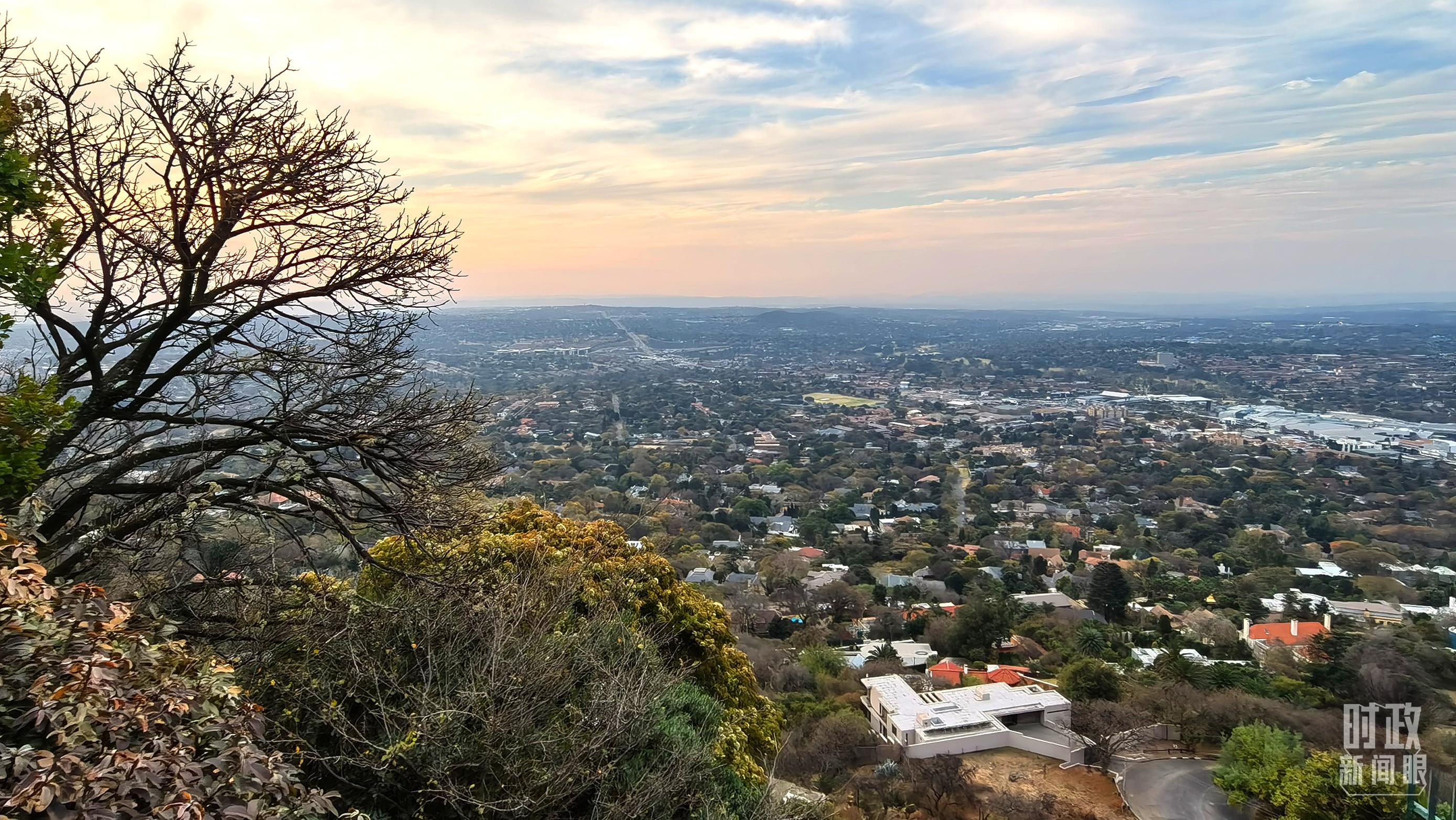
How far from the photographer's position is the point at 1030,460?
35.6m

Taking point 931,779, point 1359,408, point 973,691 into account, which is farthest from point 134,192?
point 1359,408

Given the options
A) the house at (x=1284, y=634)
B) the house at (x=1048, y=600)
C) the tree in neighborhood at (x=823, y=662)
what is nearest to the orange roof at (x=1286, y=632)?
the house at (x=1284, y=634)

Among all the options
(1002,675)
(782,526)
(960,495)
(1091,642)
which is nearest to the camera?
(1002,675)

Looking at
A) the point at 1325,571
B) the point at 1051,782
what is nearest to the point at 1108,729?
the point at 1051,782

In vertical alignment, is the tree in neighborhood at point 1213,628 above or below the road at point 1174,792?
below

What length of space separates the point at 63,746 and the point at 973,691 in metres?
12.4

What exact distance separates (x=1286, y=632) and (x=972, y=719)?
30.2 feet

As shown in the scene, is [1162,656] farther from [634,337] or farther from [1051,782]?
[634,337]

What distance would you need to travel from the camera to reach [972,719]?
11000 millimetres

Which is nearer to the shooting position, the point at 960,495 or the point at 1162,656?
the point at 1162,656

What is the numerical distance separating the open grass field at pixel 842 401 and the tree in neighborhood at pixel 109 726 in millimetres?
47395

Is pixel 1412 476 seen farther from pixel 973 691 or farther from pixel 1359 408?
pixel 973 691

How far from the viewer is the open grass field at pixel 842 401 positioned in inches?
1951

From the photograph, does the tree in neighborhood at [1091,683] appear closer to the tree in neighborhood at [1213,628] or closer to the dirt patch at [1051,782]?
the dirt patch at [1051,782]
